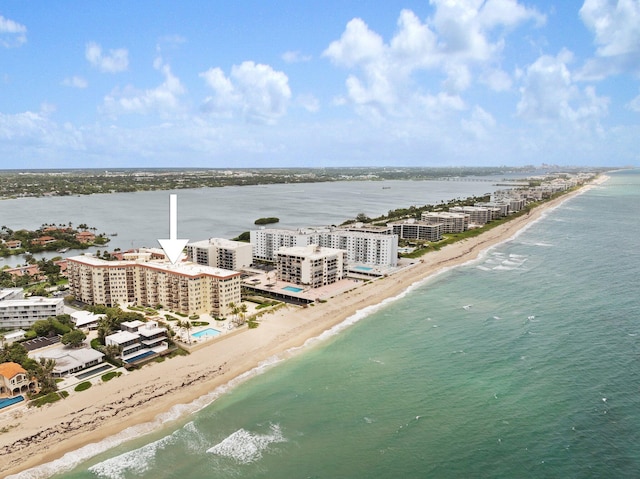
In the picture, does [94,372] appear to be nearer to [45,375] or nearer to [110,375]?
[110,375]

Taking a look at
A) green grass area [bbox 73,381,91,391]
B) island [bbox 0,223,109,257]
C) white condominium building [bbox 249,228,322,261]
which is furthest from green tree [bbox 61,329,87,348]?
island [bbox 0,223,109,257]

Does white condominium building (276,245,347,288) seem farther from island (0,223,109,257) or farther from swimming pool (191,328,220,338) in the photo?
island (0,223,109,257)

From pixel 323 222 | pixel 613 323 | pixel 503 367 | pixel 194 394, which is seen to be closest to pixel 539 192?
pixel 323 222

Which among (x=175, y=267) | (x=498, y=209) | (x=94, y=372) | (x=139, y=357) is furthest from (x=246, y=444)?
(x=498, y=209)

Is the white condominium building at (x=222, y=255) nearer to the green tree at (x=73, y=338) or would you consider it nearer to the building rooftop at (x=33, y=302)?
the building rooftop at (x=33, y=302)

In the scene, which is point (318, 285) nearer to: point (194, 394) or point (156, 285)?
point (156, 285)

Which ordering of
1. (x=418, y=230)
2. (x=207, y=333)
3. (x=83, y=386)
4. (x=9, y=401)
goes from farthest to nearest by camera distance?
(x=418, y=230) → (x=207, y=333) → (x=83, y=386) → (x=9, y=401)

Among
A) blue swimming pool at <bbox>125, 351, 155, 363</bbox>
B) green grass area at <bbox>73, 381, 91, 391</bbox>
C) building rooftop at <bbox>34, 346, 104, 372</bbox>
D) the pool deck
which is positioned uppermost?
the pool deck

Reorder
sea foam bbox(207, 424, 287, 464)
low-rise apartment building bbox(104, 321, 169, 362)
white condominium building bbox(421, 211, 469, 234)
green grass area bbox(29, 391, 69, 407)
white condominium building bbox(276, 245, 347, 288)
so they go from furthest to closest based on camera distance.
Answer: white condominium building bbox(421, 211, 469, 234)
white condominium building bbox(276, 245, 347, 288)
low-rise apartment building bbox(104, 321, 169, 362)
green grass area bbox(29, 391, 69, 407)
sea foam bbox(207, 424, 287, 464)
